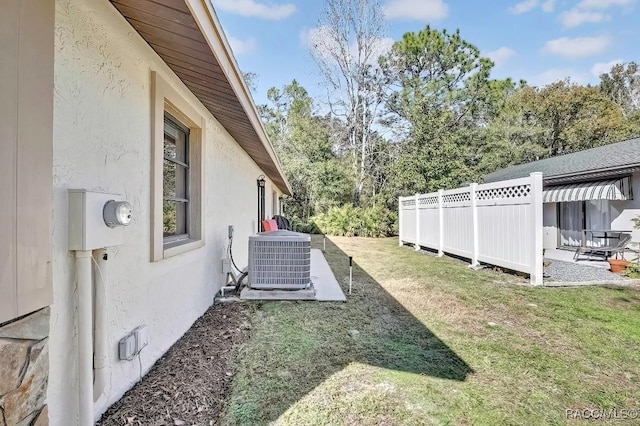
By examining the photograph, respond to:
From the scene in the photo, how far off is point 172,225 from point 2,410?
2723 mm

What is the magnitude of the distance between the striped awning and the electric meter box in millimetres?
12403

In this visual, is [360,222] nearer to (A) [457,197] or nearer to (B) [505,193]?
(A) [457,197]

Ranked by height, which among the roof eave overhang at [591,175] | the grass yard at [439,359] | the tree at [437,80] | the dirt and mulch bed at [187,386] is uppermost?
the tree at [437,80]

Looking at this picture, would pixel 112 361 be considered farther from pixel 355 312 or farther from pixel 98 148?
pixel 355 312

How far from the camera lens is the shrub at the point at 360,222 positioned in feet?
66.0

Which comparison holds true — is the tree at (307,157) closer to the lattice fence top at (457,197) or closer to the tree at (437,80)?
the tree at (437,80)

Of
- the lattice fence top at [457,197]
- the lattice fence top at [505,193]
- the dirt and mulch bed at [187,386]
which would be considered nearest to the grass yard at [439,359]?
the dirt and mulch bed at [187,386]

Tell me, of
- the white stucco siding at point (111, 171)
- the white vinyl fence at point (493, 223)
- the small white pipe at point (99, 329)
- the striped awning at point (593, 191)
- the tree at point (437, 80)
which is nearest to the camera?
the white stucco siding at point (111, 171)

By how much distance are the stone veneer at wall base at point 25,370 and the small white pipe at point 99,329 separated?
517 millimetres

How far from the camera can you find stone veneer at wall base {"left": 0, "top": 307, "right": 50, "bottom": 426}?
1343mm

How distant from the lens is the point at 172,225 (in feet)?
12.9

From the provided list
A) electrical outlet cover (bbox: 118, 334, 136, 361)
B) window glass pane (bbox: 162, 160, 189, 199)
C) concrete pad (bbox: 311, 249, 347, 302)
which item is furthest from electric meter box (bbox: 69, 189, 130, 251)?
concrete pad (bbox: 311, 249, 347, 302)

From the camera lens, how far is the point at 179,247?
3.60 metres

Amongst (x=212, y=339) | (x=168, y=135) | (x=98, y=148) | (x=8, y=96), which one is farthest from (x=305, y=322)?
(x=8, y=96)
